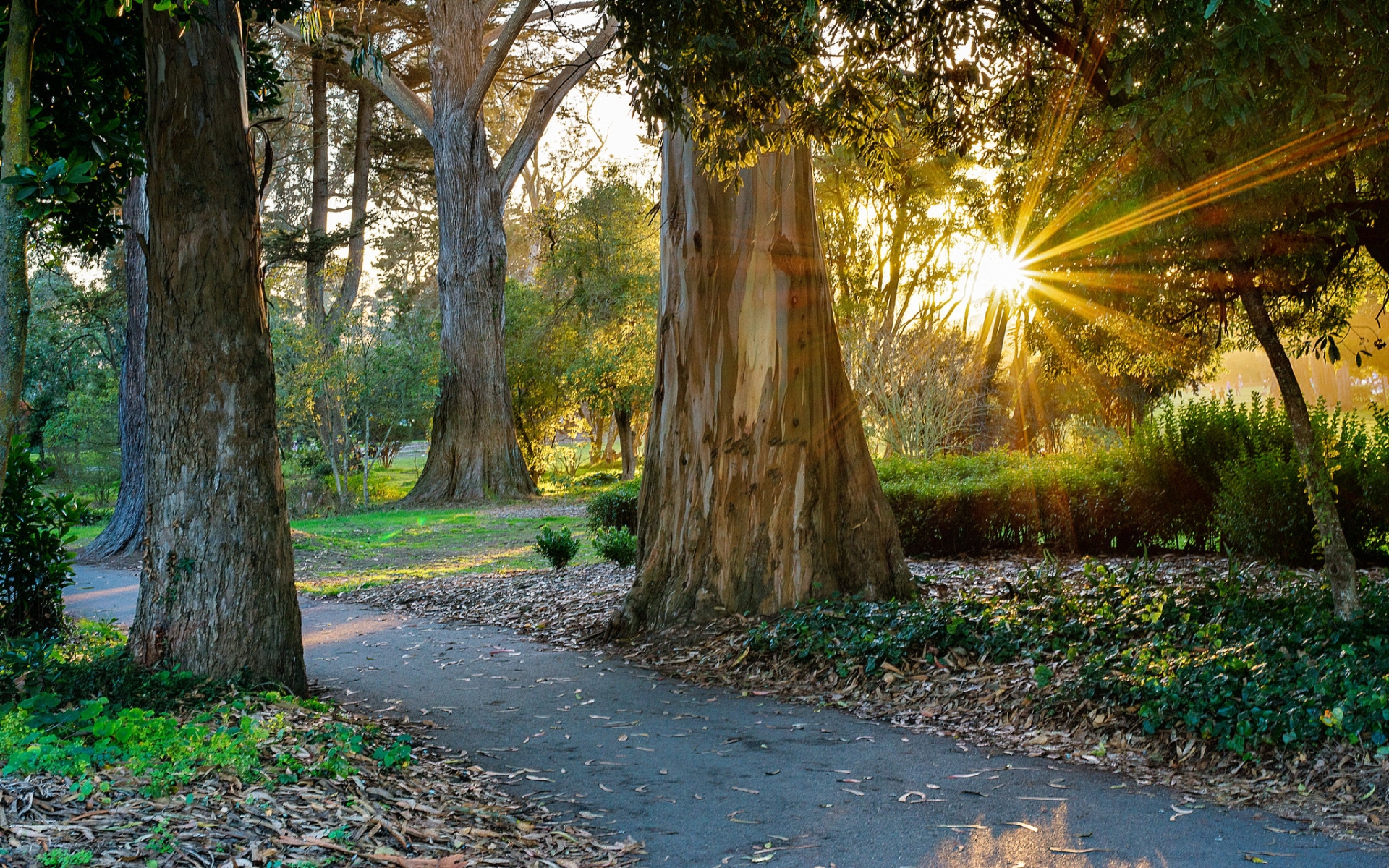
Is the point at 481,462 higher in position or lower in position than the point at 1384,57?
lower

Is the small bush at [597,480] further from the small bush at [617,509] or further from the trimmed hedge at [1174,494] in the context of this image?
the trimmed hedge at [1174,494]

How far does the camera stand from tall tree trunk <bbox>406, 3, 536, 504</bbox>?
885 inches

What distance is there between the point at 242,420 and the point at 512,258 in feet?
138

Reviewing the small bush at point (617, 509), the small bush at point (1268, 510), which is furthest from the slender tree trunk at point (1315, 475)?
the small bush at point (617, 509)

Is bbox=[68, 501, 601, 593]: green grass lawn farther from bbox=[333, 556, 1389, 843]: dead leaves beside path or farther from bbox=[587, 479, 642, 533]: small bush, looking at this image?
bbox=[333, 556, 1389, 843]: dead leaves beside path

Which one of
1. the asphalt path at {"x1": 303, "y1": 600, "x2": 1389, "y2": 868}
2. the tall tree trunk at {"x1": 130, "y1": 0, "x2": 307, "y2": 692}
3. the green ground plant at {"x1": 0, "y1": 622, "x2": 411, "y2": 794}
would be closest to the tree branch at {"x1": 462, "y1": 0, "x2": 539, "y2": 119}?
the tall tree trunk at {"x1": 130, "y1": 0, "x2": 307, "y2": 692}

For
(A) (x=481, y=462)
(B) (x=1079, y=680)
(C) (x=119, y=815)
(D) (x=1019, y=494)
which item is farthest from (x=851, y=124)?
(A) (x=481, y=462)

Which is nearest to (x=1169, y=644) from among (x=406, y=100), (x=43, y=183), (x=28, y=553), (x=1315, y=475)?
(x=1315, y=475)

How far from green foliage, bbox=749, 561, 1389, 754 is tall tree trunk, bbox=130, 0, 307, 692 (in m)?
3.16

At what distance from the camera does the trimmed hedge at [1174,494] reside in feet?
27.6

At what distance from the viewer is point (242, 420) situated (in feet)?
16.7

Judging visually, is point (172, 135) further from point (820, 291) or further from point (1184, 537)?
point (1184, 537)

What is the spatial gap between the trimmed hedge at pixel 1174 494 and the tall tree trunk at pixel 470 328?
13.5m

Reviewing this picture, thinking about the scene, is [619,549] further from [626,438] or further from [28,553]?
[626,438]
